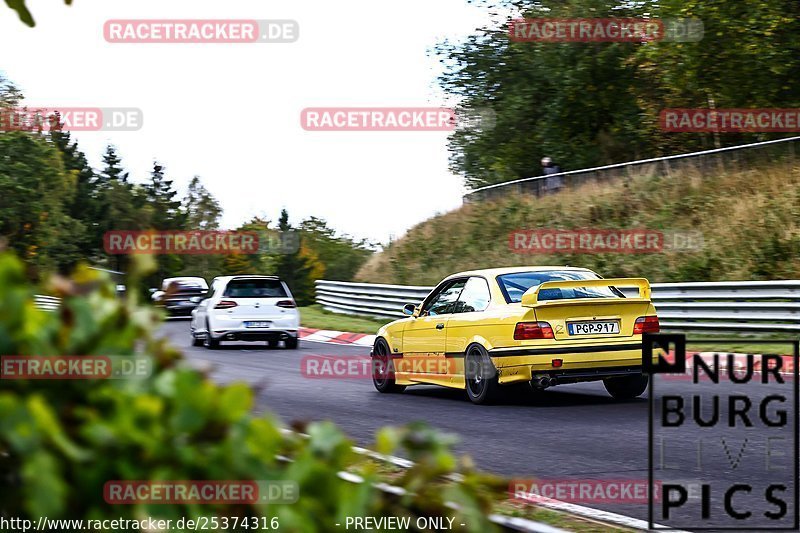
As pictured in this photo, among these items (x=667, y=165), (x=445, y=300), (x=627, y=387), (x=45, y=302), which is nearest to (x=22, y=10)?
(x=45, y=302)

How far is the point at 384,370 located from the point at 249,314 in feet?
34.6

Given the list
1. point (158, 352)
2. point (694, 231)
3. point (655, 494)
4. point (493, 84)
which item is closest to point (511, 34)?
point (493, 84)

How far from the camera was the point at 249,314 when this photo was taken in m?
24.6

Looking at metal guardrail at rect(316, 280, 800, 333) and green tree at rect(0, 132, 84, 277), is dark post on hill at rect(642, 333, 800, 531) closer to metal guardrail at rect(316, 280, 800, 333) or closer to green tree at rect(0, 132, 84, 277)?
metal guardrail at rect(316, 280, 800, 333)

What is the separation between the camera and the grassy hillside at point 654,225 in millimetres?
25422

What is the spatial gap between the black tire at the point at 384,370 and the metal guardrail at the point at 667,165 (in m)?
15.1

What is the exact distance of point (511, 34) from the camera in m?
45.3

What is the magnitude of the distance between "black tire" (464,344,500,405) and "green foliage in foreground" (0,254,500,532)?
9801 mm

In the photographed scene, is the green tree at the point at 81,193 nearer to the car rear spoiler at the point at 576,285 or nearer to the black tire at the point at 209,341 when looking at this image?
the black tire at the point at 209,341

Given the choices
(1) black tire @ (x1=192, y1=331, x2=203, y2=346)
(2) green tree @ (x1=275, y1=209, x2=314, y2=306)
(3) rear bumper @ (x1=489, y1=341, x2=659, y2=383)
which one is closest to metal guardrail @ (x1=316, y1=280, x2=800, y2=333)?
(3) rear bumper @ (x1=489, y1=341, x2=659, y2=383)

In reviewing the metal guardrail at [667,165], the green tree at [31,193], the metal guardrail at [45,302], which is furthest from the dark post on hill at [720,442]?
the green tree at [31,193]

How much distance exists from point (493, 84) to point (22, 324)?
4507 cm

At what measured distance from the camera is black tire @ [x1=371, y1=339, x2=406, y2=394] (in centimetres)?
1436

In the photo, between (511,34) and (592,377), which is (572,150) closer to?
(511,34)
